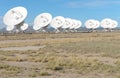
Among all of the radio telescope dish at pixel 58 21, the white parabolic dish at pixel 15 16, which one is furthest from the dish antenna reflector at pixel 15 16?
the radio telescope dish at pixel 58 21

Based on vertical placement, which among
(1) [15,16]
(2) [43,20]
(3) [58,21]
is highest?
(1) [15,16]

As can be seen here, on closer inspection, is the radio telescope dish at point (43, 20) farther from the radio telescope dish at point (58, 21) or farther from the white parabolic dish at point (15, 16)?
the white parabolic dish at point (15, 16)

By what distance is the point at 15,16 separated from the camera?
410 ft

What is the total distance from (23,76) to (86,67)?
6240 millimetres

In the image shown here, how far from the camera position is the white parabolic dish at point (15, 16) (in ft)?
398

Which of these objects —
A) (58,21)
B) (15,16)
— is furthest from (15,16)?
(58,21)

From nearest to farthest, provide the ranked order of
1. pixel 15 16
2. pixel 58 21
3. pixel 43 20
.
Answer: pixel 15 16
pixel 43 20
pixel 58 21

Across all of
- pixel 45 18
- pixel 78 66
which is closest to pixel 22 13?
pixel 45 18

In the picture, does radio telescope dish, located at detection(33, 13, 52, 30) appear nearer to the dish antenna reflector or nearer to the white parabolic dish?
the dish antenna reflector

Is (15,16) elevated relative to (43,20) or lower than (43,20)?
elevated

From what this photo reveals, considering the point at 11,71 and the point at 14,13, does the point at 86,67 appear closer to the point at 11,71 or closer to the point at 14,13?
the point at 11,71

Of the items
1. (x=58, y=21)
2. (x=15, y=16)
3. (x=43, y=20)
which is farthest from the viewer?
(x=58, y=21)

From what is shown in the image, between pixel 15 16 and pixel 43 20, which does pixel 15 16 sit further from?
pixel 43 20

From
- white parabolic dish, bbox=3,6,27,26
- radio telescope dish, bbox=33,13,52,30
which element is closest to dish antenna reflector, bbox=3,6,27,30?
white parabolic dish, bbox=3,6,27,26
